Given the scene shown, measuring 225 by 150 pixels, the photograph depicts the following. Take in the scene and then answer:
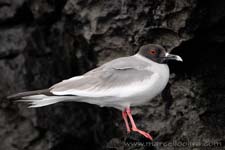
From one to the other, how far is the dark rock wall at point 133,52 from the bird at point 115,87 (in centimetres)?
86

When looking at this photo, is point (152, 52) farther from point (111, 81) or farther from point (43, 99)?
point (43, 99)

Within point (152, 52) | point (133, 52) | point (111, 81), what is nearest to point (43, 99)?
point (111, 81)

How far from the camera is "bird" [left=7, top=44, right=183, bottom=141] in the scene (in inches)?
199

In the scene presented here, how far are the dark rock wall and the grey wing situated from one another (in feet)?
2.94

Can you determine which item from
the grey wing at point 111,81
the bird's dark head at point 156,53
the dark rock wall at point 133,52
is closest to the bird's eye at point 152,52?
the bird's dark head at point 156,53

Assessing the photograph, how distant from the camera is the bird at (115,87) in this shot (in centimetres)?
505

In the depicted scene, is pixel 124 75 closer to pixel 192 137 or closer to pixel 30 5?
pixel 192 137

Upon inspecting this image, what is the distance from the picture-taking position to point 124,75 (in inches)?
206

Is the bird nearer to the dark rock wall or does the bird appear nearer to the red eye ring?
the red eye ring

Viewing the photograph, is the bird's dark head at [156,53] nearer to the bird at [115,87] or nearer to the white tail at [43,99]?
the bird at [115,87]

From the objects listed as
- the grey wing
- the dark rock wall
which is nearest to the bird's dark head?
the grey wing

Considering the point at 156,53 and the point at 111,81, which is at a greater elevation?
the point at 156,53

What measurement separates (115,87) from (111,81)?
7 cm

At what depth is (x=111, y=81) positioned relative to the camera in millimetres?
5191
